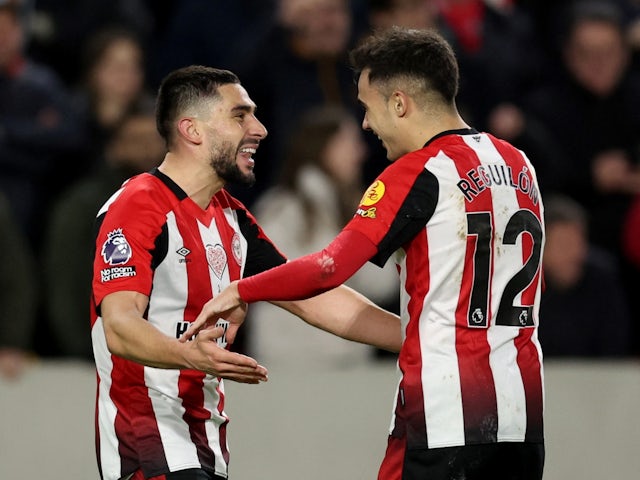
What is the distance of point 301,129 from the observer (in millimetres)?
7508

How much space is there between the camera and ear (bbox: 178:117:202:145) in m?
4.81

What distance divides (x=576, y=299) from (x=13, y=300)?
3198 millimetres

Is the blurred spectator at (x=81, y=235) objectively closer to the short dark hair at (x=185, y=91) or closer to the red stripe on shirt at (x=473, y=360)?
the short dark hair at (x=185, y=91)

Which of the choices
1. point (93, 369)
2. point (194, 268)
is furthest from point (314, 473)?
point (194, 268)

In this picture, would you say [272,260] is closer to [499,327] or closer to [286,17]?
[499,327]

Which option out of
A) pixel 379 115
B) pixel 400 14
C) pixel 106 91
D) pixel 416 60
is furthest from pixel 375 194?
pixel 400 14

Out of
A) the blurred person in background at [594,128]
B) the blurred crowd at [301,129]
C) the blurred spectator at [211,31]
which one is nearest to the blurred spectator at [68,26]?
the blurred crowd at [301,129]

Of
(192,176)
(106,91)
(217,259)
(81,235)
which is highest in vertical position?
(106,91)

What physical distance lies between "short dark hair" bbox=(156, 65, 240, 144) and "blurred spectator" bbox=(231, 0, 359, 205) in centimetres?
331

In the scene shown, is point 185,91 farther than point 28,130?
No

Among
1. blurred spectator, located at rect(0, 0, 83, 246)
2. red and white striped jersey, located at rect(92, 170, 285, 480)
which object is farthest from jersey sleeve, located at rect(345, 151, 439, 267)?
blurred spectator, located at rect(0, 0, 83, 246)

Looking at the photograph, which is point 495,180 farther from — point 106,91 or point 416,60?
point 106,91

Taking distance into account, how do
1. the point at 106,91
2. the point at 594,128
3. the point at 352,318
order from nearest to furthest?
the point at 352,318 → the point at 106,91 → the point at 594,128

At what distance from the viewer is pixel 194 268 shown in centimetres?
468
